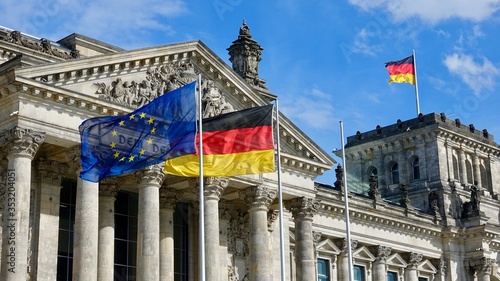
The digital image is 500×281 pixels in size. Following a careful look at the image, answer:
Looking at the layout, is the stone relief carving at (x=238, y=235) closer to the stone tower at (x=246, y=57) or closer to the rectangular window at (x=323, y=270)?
the stone tower at (x=246, y=57)

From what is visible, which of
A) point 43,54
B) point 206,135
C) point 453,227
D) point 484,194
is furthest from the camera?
point 484,194

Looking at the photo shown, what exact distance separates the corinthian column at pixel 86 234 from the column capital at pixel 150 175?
8.62 feet

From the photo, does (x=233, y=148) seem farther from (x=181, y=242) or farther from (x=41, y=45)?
(x=41, y=45)

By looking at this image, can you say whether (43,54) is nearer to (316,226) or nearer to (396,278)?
(316,226)

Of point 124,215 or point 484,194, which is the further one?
point 484,194

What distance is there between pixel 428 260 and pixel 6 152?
3690 cm

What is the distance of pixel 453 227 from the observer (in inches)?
2576

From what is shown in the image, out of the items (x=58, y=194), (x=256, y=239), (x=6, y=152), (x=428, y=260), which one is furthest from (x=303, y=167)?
(x=428, y=260)

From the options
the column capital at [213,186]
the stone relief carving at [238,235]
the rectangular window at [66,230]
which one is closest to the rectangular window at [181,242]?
the stone relief carving at [238,235]

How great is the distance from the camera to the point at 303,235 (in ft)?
152

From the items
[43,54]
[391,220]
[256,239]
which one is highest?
[43,54]

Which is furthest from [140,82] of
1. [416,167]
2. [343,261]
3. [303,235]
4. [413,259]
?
[416,167]

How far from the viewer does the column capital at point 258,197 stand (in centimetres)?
4431

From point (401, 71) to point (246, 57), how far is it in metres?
23.0
